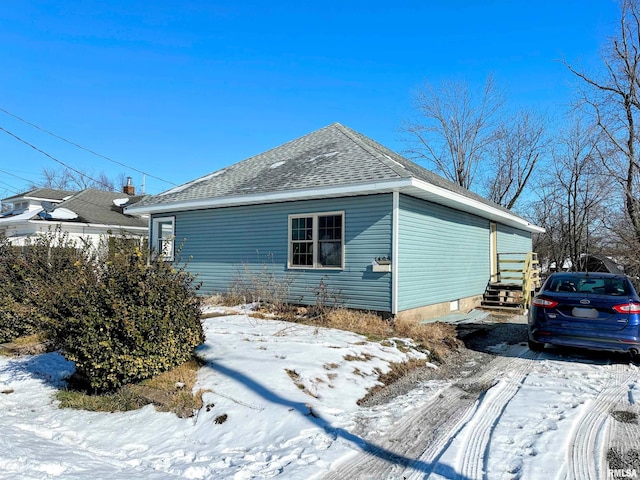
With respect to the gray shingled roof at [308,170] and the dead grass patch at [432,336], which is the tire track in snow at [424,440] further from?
the gray shingled roof at [308,170]

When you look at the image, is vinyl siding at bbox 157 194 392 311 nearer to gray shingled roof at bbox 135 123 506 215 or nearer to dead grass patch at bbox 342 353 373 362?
gray shingled roof at bbox 135 123 506 215

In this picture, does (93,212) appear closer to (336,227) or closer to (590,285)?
(336,227)

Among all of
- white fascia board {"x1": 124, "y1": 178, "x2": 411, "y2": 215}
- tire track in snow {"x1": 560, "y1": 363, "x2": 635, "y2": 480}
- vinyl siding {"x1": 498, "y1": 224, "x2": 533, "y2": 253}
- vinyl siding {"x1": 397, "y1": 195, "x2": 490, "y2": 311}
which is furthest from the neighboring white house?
tire track in snow {"x1": 560, "y1": 363, "x2": 635, "y2": 480}

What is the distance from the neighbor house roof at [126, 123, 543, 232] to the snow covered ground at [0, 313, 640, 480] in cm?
417

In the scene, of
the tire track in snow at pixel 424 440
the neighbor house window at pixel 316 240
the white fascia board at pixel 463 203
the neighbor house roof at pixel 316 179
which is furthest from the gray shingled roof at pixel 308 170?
the tire track in snow at pixel 424 440

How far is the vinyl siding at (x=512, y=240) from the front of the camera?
1666 centimetres

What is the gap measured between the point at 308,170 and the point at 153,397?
7.49m

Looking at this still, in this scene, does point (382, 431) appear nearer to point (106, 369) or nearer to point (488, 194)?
point (106, 369)

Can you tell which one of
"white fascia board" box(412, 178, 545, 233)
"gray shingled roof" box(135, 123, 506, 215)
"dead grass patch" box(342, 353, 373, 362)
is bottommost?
"dead grass patch" box(342, 353, 373, 362)

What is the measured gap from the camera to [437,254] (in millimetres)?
11305

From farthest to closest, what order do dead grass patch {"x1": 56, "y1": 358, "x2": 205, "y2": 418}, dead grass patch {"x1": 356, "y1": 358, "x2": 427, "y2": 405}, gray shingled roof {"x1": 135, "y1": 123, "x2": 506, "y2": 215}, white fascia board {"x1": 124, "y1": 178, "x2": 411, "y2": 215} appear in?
1. gray shingled roof {"x1": 135, "y1": 123, "x2": 506, "y2": 215}
2. white fascia board {"x1": 124, "y1": 178, "x2": 411, "y2": 215}
3. dead grass patch {"x1": 356, "y1": 358, "x2": 427, "y2": 405}
4. dead grass patch {"x1": 56, "y1": 358, "x2": 205, "y2": 418}

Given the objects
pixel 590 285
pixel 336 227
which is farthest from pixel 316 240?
pixel 590 285

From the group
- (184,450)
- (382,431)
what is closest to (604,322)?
(382,431)

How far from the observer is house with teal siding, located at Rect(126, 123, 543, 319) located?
955 cm
